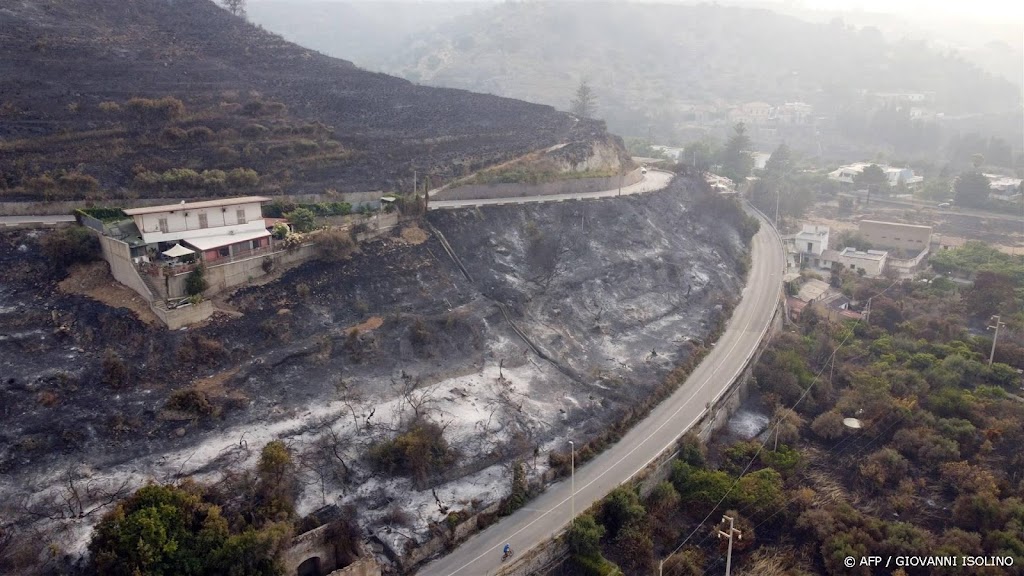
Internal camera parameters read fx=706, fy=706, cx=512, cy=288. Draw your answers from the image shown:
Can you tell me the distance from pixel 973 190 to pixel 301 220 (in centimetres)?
6554

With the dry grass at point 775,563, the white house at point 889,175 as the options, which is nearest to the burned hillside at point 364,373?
the dry grass at point 775,563

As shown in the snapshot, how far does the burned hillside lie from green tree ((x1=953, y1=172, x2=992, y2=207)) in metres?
46.7

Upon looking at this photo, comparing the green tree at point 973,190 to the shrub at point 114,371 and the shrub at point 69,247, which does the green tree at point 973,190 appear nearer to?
the shrub at point 69,247

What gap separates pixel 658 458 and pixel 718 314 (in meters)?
14.1

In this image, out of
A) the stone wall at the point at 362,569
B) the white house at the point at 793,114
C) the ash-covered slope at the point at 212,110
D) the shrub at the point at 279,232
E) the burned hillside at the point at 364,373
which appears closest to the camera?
the stone wall at the point at 362,569

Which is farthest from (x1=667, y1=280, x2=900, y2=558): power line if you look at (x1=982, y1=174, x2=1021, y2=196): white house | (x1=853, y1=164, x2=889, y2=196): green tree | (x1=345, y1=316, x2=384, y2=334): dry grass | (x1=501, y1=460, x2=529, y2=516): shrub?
(x1=982, y1=174, x2=1021, y2=196): white house

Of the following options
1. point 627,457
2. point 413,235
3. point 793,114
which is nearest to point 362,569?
point 627,457

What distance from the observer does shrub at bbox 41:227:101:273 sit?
2683 cm

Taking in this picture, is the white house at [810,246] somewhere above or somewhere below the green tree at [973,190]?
below

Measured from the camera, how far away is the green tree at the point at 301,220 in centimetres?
3073

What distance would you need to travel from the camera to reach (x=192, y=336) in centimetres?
2483

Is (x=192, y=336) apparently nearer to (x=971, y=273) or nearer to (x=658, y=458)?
(x=658, y=458)

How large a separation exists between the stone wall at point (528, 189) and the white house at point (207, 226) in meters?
11.0

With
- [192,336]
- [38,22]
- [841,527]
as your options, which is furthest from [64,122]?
[841,527]
